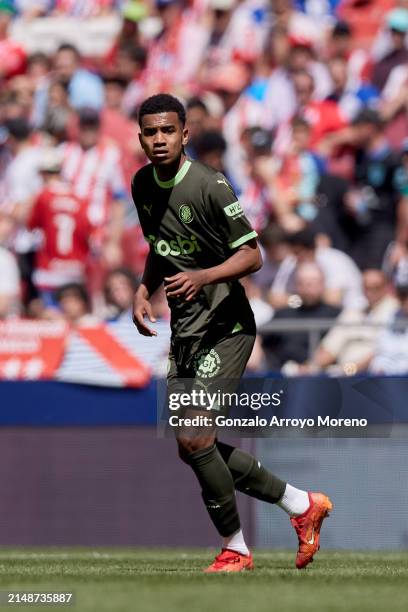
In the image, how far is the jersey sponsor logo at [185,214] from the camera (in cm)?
730

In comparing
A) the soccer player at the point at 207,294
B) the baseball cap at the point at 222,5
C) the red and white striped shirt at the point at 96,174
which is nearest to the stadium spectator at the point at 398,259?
the red and white striped shirt at the point at 96,174

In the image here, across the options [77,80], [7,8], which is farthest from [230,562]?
[7,8]

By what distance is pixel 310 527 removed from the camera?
756cm

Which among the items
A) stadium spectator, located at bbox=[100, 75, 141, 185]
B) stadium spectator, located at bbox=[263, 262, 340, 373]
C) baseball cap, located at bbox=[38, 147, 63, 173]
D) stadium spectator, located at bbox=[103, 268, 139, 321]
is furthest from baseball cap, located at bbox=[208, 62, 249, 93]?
stadium spectator, located at bbox=[263, 262, 340, 373]

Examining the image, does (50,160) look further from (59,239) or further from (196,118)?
(196,118)

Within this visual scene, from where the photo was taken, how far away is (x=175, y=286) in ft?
22.6

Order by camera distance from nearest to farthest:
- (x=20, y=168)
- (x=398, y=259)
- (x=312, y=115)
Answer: (x=398, y=259) < (x=312, y=115) < (x=20, y=168)

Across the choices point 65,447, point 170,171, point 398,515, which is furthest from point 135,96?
point 170,171

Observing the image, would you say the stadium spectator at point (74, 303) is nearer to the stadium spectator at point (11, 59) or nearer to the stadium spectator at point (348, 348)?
the stadium spectator at point (348, 348)

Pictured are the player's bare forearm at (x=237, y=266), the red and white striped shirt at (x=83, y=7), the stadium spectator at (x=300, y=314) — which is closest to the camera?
the player's bare forearm at (x=237, y=266)

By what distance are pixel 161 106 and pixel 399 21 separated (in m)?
8.89

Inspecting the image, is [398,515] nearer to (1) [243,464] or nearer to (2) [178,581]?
(1) [243,464]

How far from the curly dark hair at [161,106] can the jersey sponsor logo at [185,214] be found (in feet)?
1.29

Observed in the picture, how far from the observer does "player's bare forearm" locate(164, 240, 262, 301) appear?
272 inches
